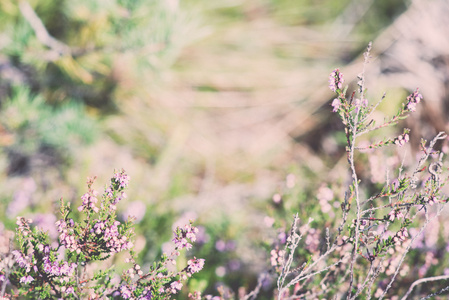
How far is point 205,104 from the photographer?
2.49m

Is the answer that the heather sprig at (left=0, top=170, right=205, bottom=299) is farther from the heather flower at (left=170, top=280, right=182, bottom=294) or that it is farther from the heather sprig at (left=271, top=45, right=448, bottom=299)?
the heather sprig at (left=271, top=45, right=448, bottom=299)

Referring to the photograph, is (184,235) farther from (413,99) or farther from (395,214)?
(413,99)

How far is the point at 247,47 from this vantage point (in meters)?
2.77

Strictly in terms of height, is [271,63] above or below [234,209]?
above

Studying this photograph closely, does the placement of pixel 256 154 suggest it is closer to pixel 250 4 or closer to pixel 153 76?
pixel 153 76

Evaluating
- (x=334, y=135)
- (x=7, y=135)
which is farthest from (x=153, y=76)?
(x=334, y=135)

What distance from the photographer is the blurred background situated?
172 centimetres

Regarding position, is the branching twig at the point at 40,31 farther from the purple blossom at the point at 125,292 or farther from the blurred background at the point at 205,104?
the purple blossom at the point at 125,292

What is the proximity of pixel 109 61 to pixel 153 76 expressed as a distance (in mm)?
251

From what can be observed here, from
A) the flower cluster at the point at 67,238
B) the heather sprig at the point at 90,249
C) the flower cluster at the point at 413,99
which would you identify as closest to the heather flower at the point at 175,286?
the heather sprig at the point at 90,249

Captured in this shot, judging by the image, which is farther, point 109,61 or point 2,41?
point 109,61

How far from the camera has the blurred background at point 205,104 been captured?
1.72m

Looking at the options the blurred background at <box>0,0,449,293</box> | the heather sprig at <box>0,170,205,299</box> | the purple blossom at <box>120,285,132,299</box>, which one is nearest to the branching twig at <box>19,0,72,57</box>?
the blurred background at <box>0,0,449,293</box>

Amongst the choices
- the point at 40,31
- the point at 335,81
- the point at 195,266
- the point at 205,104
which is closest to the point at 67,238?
the point at 195,266
